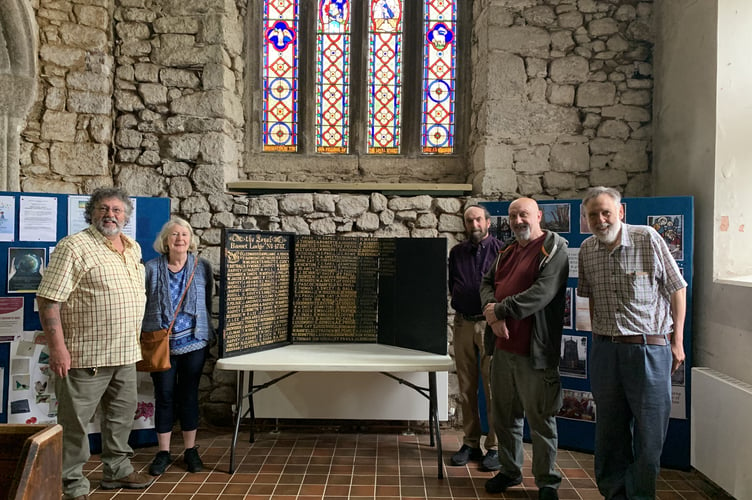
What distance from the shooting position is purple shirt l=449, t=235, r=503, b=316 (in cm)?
348

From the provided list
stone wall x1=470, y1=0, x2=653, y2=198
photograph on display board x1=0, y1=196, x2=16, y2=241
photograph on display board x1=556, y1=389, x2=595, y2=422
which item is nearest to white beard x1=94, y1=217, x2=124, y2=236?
photograph on display board x1=0, y1=196, x2=16, y2=241

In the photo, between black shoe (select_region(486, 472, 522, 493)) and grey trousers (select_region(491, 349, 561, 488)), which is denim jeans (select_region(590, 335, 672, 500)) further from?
black shoe (select_region(486, 472, 522, 493))

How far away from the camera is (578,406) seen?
12.4 ft

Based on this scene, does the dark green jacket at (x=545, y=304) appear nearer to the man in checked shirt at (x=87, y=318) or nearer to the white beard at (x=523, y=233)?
the white beard at (x=523, y=233)

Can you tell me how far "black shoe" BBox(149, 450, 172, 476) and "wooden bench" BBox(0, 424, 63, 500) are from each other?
171cm

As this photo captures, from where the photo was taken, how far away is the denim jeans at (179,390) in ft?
10.9

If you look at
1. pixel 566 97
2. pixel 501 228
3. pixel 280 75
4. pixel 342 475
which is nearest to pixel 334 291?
pixel 342 475

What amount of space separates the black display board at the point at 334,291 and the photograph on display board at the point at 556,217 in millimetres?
994

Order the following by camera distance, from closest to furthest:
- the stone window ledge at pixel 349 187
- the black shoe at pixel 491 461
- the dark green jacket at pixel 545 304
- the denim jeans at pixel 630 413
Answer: the denim jeans at pixel 630 413 < the dark green jacket at pixel 545 304 < the black shoe at pixel 491 461 < the stone window ledge at pixel 349 187

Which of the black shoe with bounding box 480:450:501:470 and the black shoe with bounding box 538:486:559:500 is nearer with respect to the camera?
the black shoe with bounding box 538:486:559:500

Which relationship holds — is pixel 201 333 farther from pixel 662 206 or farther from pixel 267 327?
→ pixel 662 206

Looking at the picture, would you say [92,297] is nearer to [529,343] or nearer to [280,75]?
[529,343]

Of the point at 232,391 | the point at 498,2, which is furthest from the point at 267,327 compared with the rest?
the point at 498,2

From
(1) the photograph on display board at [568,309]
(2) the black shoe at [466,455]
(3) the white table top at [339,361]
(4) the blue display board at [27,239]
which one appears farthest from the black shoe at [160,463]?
(1) the photograph on display board at [568,309]
